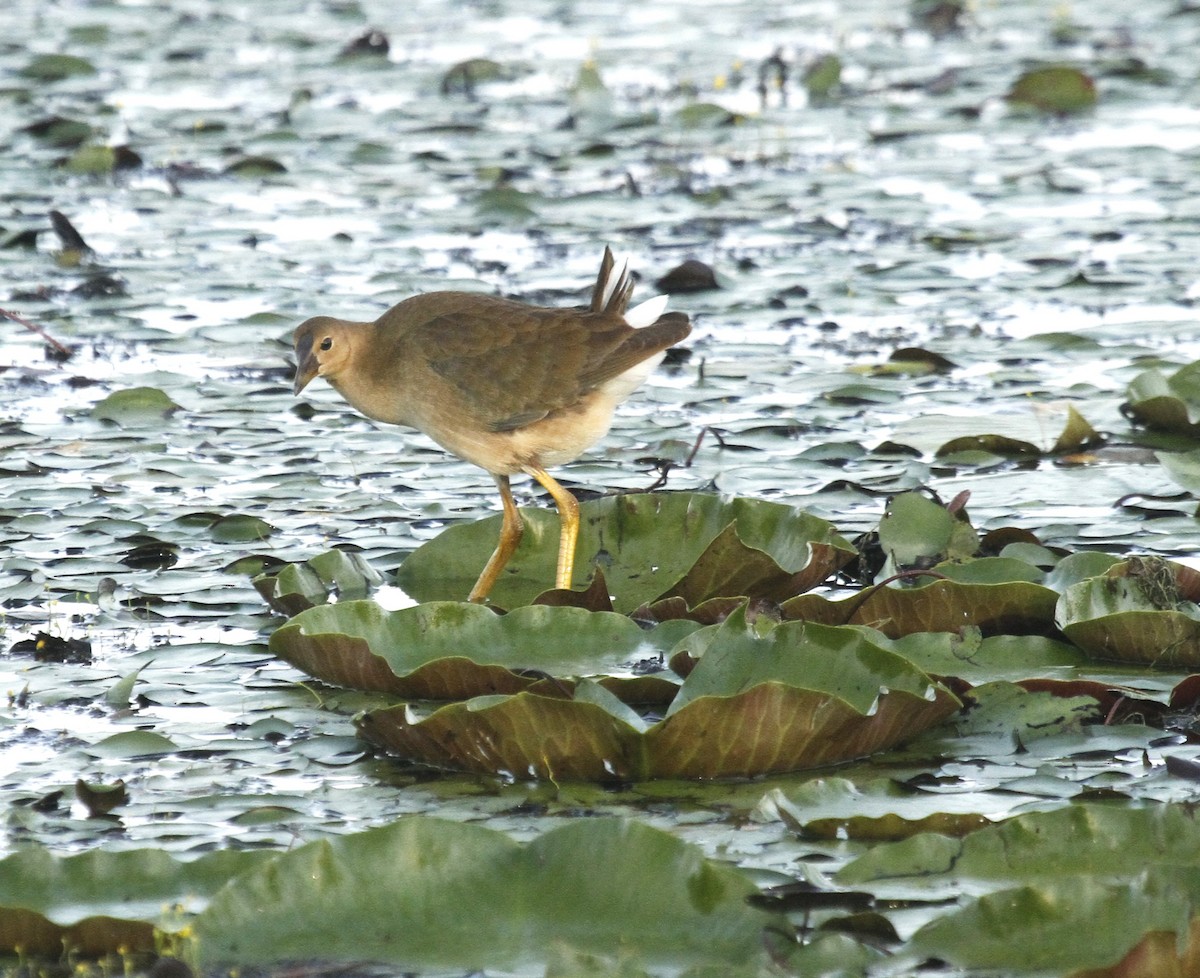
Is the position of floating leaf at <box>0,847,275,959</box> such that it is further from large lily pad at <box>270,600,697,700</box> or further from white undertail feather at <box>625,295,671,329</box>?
white undertail feather at <box>625,295,671,329</box>

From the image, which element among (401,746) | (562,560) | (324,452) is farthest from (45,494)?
(401,746)

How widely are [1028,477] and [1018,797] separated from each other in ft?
7.52

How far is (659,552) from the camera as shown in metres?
5.12

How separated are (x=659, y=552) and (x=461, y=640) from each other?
2.87 feet

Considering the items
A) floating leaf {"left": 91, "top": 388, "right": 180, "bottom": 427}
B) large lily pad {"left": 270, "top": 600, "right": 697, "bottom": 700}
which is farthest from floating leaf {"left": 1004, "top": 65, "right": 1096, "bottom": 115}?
large lily pad {"left": 270, "top": 600, "right": 697, "bottom": 700}

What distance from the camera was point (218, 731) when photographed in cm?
432

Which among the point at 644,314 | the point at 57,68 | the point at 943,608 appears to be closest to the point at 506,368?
the point at 644,314

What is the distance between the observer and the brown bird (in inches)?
215

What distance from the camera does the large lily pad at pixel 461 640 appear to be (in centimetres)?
435

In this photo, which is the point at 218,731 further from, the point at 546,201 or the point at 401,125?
the point at 401,125

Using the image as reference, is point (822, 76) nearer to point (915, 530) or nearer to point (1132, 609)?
point (915, 530)

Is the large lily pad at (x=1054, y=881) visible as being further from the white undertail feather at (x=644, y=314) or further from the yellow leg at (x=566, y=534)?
the white undertail feather at (x=644, y=314)

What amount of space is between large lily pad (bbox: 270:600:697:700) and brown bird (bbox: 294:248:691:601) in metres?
0.88

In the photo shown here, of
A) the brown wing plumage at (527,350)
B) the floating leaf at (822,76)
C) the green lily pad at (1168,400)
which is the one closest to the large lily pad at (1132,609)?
the brown wing plumage at (527,350)
